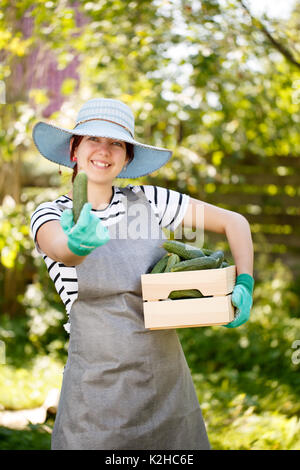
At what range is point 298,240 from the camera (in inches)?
262

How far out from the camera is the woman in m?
2.02

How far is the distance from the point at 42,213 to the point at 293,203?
5.12 m

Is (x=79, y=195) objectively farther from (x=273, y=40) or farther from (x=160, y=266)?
(x=273, y=40)

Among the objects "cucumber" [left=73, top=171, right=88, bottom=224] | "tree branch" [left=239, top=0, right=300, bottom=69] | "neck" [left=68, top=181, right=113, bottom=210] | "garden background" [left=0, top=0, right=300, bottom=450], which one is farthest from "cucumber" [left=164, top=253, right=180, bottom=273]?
"tree branch" [left=239, top=0, right=300, bottom=69]

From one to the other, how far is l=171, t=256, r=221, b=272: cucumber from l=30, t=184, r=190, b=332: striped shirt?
272 millimetres

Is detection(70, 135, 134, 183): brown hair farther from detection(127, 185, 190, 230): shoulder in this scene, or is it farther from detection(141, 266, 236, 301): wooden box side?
detection(141, 266, 236, 301): wooden box side

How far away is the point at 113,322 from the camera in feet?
6.76

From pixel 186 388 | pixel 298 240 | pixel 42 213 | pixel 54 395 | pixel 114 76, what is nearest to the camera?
pixel 42 213

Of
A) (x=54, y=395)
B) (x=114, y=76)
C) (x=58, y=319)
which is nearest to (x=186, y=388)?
(x=54, y=395)

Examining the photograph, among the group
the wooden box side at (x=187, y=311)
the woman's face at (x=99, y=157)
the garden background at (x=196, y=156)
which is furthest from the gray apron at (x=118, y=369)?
the garden background at (x=196, y=156)

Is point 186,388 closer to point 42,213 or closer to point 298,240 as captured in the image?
point 42,213

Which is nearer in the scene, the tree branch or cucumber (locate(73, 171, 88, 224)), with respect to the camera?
cucumber (locate(73, 171, 88, 224))

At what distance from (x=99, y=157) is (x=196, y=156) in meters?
3.59

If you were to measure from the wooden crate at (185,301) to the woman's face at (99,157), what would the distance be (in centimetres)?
45
